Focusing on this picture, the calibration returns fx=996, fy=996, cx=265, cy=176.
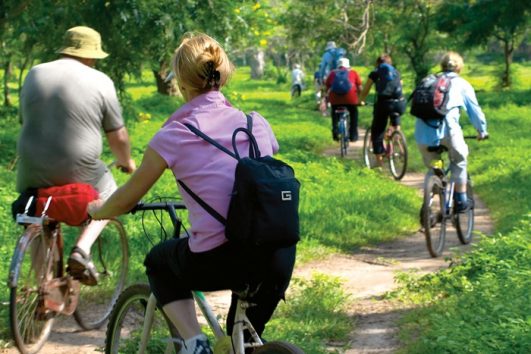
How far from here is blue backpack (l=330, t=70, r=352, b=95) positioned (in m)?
16.1

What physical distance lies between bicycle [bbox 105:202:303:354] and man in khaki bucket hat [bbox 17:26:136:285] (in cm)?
111

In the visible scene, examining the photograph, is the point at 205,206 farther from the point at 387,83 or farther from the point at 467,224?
the point at 387,83

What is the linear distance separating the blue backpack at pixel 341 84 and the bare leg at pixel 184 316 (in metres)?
12.4

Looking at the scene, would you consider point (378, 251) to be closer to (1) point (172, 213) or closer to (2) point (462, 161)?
(2) point (462, 161)

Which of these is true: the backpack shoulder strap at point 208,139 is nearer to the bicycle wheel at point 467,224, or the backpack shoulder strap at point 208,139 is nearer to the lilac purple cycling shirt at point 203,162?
the lilac purple cycling shirt at point 203,162

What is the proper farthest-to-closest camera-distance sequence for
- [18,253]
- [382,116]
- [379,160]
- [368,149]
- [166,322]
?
1. [368,149]
2. [379,160]
3. [382,116]
4. [18,253]
5. [166,322]

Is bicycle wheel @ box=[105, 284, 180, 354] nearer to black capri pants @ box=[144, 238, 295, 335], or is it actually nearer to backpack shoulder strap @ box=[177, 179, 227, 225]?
black capri pants @ box=[144, 238, 295, 335]

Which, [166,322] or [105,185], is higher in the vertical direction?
[105,185]

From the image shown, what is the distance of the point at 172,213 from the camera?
418 cm

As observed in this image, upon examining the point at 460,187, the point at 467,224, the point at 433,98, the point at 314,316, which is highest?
the point at 433,98

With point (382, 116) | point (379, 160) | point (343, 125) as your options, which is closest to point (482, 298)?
point (382, 116)

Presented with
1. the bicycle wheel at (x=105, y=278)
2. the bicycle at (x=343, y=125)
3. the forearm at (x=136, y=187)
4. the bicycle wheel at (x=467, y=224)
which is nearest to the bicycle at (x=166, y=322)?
the forearm at (x=136, y=187)

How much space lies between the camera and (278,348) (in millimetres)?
3568

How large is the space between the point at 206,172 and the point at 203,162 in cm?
4
